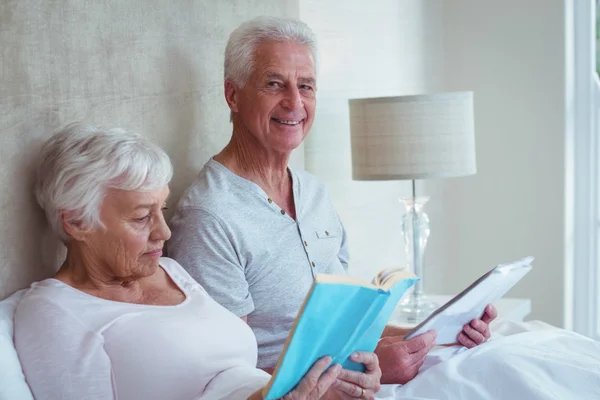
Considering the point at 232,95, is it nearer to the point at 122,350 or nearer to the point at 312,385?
the point at 122,350

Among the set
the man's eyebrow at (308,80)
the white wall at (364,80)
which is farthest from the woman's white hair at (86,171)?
the white wall at (364,80)

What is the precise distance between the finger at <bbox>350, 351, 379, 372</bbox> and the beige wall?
70cm

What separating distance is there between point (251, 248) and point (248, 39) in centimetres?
58

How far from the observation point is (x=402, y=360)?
203 cm

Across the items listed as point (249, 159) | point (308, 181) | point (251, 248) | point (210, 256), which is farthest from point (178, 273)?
point (308, 181)

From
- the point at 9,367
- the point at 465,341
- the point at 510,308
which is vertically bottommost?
the point at 510,308

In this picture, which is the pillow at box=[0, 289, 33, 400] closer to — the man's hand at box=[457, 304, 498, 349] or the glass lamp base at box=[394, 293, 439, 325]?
the man's hand at box=[457, 304, 498, 349]

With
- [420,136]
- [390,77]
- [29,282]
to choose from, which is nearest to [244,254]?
[29,282]

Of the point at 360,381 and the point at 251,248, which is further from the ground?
the point at 251,248

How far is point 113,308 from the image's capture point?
170 centimetres

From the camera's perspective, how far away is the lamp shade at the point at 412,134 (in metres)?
2.93

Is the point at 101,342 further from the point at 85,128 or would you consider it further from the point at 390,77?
the point at 390,77

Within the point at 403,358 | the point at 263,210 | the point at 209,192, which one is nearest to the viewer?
the point at 403,358

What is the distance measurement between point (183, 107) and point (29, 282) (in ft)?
2.42
